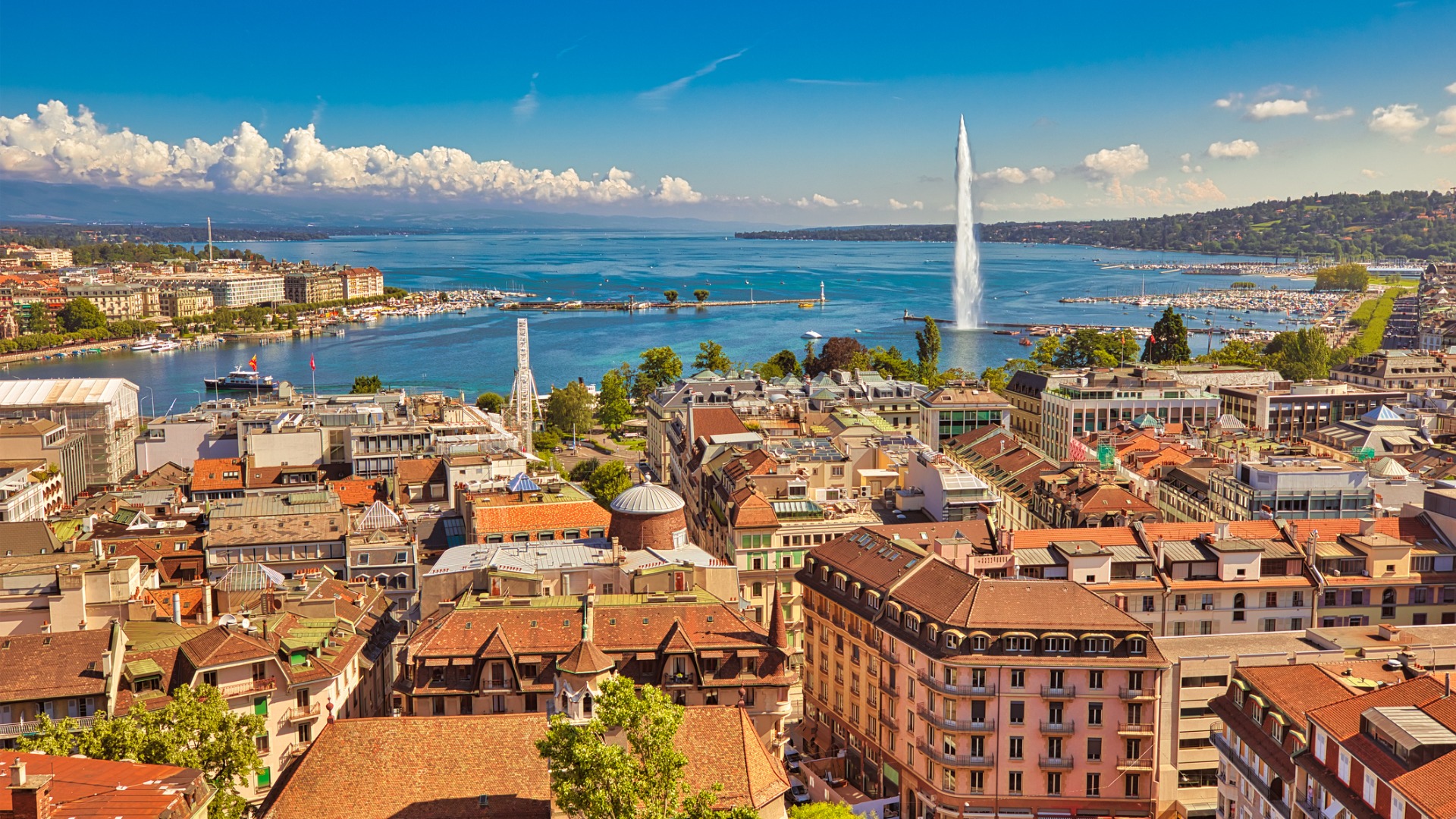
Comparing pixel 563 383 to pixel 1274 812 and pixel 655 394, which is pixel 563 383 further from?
pixel 1274 812

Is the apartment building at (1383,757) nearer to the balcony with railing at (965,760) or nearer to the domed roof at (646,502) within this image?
the balcony with railing at (965,760)

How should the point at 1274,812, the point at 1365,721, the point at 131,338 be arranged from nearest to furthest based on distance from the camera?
the point at 1365,721, the point at 1274,812, the point at 131,338

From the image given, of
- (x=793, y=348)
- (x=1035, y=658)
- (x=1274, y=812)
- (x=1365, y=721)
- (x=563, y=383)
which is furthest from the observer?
(x=793, y=348)

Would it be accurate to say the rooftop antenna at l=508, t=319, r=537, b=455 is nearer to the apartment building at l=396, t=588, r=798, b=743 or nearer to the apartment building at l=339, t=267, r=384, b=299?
the apartment building at l=396, t=588, r=798, b=743

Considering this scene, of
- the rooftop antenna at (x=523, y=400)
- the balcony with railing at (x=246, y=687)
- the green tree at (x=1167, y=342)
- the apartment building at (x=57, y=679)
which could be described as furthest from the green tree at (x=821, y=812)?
the green tree at (x=1167, y=342)

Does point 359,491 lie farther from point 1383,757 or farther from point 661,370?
point 661,370

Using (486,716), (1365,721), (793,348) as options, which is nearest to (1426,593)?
(1365,721)

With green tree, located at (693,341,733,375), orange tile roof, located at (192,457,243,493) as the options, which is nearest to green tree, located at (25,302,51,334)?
green tree, located at (693,341,733,375)
